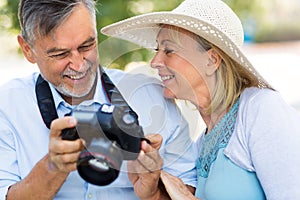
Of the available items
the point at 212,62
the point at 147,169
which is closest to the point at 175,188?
the point at 147,169

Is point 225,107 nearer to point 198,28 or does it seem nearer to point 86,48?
point 198,28

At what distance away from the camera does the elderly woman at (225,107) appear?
1.55 m

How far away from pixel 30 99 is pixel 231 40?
0.68 metres

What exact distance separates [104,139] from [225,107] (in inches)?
21.5

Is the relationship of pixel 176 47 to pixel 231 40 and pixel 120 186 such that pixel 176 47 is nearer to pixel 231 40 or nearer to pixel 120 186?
pixel 231 40

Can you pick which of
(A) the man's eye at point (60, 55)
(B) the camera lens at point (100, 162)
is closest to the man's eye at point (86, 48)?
(A) the man's eye at point (60, 55)

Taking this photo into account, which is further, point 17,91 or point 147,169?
point 17,91

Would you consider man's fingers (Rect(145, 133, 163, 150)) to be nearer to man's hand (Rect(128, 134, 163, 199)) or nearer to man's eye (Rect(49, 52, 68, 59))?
man's hand (Rect(128, 134, 163, 199))

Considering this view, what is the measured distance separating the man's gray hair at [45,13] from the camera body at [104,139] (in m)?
Result: 0.52

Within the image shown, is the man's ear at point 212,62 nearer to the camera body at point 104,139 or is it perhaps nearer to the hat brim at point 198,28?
the hat brim at point 198,28

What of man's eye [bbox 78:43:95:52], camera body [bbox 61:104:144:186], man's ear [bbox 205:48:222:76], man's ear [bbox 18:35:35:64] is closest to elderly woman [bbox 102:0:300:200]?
man's ear [bbox 205:48:222:76]

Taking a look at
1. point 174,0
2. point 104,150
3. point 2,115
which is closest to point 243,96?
point 104,150

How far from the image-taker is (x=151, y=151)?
1.44m

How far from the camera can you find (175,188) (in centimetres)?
168
